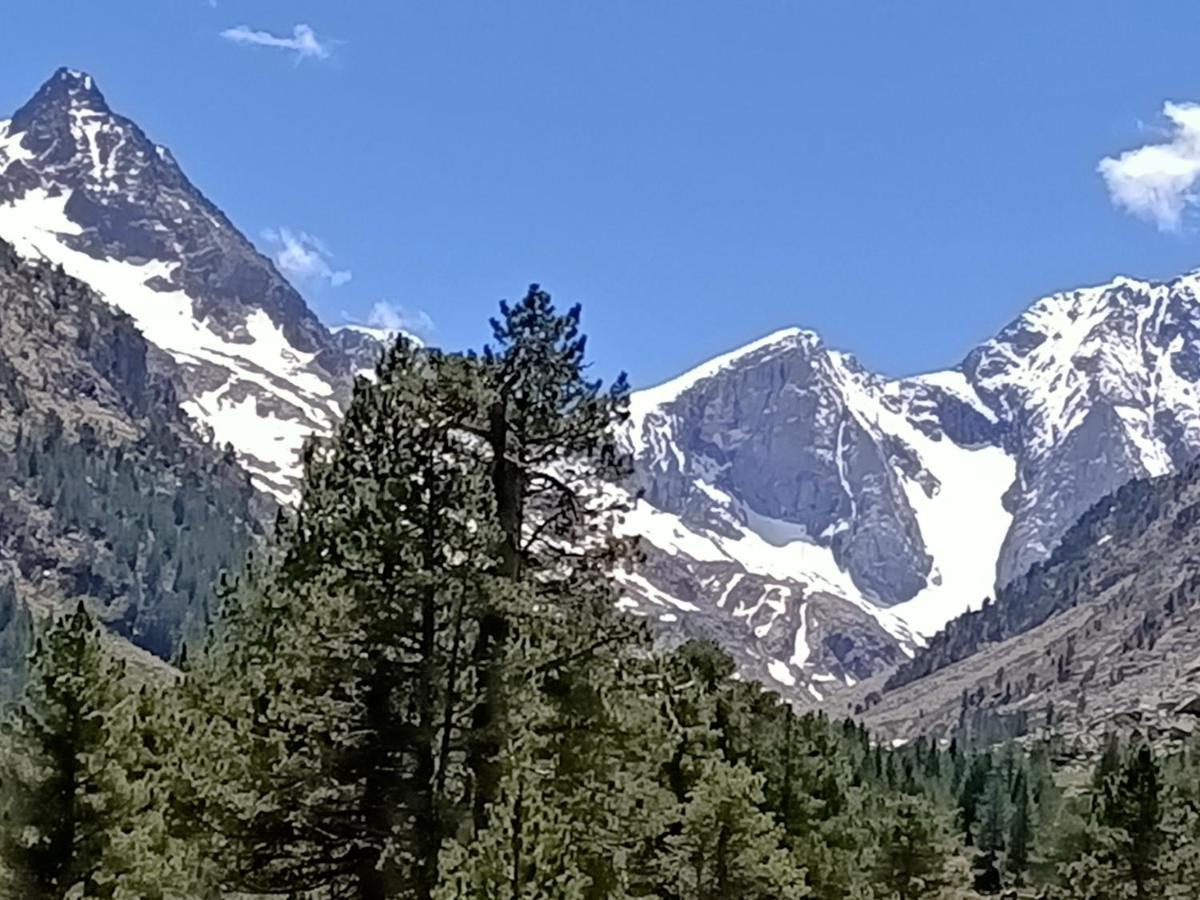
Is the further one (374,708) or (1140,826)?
(1140,826)

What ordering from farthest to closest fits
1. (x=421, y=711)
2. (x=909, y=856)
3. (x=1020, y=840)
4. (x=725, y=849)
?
(x=1020, y=840)
(x=909, y=856)
(x=725, y=849)
(x=421, y=711)

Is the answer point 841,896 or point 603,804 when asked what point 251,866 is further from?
point 841,896

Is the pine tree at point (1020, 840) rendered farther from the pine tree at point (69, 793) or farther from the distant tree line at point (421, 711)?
the pine tree at point (69, 793)

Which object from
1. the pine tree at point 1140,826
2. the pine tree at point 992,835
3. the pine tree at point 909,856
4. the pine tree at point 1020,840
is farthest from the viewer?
the pine tree at point 1020,840

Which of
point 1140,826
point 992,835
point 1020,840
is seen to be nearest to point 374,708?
point 1140,826

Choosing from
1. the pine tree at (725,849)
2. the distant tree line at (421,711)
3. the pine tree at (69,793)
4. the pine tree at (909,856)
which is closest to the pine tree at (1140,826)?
the pine tree at (909,856)

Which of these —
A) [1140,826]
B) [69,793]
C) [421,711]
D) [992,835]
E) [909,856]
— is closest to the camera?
[421,711]

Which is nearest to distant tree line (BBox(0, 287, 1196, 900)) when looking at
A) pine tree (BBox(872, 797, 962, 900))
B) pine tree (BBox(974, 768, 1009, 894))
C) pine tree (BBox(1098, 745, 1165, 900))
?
pine tree (BBox(1098, 745, 1165, 900))

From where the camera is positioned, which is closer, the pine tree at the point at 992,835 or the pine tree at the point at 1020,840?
the pine tree at the point at 992,835

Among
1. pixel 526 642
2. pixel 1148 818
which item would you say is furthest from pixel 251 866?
pixel 1148 818

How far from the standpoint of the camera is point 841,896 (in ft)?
154

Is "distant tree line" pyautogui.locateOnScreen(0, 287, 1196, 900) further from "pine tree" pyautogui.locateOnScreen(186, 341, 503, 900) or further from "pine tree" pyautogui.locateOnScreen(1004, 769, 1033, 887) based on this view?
"pine tree" pyautogui.locateOnScreen(1004, 769, 1033, 887)

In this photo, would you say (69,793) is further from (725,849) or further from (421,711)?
(725,849)

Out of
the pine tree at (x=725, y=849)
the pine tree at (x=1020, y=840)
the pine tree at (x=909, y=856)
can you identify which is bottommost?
the pine tree at (x=725, y=849)
